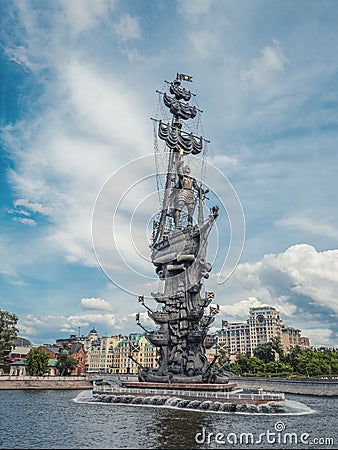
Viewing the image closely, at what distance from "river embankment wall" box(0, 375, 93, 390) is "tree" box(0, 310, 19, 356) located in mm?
7264

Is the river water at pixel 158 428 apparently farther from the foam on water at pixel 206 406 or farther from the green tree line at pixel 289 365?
the green tree line at pixel 289 365

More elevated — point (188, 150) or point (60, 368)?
point (188, 150)

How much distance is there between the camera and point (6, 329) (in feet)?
283

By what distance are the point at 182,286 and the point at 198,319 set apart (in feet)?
24.1

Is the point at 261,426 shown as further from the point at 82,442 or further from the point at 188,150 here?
the point at 188,150

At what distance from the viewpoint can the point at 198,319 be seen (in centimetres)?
6762

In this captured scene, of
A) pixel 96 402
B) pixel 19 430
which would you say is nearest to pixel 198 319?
pixel 96 402

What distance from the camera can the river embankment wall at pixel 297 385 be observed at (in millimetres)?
70250

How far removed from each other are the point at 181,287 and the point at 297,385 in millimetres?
31531

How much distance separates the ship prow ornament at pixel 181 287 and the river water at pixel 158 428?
60.3ft

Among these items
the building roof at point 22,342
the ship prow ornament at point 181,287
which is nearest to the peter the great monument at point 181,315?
the ship prow ornament at point 181,287

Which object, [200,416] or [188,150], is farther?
[188,150]

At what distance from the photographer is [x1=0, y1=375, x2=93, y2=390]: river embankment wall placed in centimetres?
7881

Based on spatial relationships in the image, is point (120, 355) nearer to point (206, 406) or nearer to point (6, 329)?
point (6, 329)
